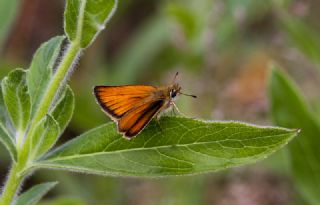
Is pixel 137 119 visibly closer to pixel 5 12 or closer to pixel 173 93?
pixel 173 93

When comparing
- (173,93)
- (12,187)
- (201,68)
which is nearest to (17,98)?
(12,187)

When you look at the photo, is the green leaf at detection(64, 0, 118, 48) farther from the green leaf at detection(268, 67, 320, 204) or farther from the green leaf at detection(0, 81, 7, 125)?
the green leaf at detection(268, 67, 320, 204)

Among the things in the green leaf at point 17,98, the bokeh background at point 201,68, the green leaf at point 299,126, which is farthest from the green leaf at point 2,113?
the green leaf at point 299,126

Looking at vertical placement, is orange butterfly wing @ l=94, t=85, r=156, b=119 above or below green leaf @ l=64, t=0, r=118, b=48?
below

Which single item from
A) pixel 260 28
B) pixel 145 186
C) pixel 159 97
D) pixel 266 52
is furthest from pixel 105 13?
pixel 260 28

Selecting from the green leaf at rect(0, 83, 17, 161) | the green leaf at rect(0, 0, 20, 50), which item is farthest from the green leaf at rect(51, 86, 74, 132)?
the green leaf at rect(0, 0, 20, 50)
